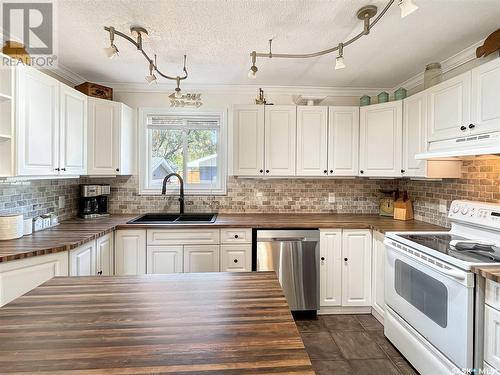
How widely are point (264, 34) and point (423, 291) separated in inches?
83.1

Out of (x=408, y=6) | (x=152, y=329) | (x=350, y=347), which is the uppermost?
(x=408, y=6)

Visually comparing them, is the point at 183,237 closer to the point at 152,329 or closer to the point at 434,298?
the point at 152,329

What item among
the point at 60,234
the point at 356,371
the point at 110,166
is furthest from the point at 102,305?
the point at 110,166

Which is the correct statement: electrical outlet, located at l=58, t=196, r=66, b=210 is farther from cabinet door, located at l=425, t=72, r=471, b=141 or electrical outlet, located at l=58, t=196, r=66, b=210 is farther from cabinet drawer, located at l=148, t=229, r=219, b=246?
cabinet door, located at l=425, t=72, r=471, b=141

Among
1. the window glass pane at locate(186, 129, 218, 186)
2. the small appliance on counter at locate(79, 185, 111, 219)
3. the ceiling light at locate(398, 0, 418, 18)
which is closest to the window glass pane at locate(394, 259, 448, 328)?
the ceiling light at locate(398, 0, 418, 18)

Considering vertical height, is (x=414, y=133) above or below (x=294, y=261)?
above

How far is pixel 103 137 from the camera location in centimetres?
279

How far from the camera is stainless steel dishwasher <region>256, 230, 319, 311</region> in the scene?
103 inches

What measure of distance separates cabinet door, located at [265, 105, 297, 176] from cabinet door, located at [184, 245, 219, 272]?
3.34 ft

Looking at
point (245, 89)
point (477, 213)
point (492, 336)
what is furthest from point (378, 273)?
point (245, 89)

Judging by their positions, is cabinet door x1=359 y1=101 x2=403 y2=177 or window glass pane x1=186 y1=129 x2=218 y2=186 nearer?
cabinet door x1=359 y1=101 x2=403 y2=177

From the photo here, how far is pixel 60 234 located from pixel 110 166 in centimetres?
89

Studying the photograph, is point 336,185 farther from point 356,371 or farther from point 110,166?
point 110,166

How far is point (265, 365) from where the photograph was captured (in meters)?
0.68
